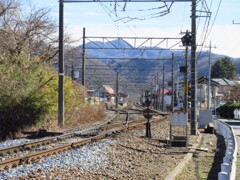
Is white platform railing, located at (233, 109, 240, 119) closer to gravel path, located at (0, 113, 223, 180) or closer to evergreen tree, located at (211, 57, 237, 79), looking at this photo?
gravel path, located at (0, 113, 223, 180)

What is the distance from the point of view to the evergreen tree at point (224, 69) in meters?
108

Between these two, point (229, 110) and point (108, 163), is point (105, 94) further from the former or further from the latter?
point (108, 163)

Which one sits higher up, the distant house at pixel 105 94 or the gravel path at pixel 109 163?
the distant house at pixel 105 94

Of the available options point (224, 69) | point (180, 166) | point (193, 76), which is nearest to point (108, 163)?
point (180, 166)

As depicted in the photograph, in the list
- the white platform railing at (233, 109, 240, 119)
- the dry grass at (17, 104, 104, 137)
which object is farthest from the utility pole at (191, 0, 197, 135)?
the white platform railing at (233, 109, 240, 119)

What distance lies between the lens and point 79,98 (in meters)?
28.0

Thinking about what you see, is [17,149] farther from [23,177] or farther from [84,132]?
[84,132]

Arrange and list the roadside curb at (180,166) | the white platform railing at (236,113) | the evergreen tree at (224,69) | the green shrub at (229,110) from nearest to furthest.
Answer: the roadside curb at (180,166), the white platform railing at (236,113), the green shrub at (229,110), the evergreen tree at (224,69)

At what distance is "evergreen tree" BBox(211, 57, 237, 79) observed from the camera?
10794cm

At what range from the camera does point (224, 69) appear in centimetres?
11056

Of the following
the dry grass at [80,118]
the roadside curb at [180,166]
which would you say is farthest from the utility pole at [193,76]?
the dry grass at [80,118]

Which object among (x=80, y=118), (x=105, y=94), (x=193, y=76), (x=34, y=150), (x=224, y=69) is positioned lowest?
(x=34, y=150)

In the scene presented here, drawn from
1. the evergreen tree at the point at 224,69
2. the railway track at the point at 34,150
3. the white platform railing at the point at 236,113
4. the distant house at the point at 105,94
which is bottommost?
the white platform railing at the point at 236,113

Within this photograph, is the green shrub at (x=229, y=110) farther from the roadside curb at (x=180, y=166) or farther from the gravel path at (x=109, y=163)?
the gravel path at (x=109, y=163)
